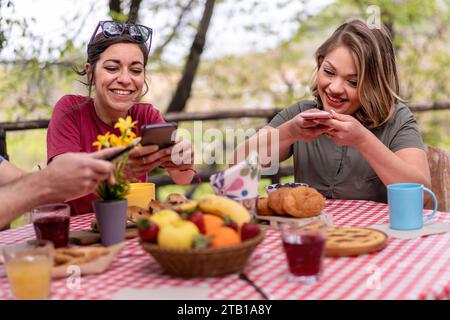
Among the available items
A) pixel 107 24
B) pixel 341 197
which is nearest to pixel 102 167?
pixel 107 24

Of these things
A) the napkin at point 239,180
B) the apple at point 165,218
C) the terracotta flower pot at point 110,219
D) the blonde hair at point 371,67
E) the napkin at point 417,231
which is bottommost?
the napkin at point 417,231

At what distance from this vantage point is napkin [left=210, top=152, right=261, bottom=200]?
173 cm

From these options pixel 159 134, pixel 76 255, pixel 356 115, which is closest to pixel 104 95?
pixel 159 134

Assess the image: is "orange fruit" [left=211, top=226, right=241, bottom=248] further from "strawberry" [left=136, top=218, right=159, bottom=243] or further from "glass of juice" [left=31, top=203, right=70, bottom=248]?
"glass of juice" [left=31, top=203, right=70, bottom=248]

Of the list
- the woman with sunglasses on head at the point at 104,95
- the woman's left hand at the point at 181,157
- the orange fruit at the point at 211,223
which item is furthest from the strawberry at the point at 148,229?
the woman with sunglasses on head at the point at 104,95

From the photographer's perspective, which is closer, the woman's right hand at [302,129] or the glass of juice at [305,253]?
the glass of juice at [305,253]

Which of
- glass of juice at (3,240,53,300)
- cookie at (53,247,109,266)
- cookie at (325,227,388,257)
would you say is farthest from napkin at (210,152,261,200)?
glass of juice at (3,240,53,300)

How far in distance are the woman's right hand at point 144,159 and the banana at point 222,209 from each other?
1.15 ft

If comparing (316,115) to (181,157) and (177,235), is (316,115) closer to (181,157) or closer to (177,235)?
(181,157)

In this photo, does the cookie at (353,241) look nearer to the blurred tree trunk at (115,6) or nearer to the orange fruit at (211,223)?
Result: the orange fruit at (211,223)

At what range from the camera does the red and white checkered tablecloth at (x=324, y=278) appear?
1.38 meters

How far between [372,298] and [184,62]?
467cm

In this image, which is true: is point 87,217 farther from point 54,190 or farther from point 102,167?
point 102,167

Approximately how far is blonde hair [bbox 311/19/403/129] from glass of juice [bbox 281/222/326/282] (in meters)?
1.19
